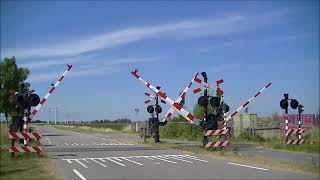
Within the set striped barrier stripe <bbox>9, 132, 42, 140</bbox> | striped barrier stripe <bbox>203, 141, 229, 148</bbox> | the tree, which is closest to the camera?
striped barrier stripe <bbox>9, 132, 42, 140</bbox>

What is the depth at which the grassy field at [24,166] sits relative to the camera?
16078 mm

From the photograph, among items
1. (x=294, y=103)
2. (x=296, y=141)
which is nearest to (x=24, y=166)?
(x=296, y=141)

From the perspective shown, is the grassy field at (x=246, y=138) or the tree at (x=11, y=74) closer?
the grassy field at (x=246, y=138)

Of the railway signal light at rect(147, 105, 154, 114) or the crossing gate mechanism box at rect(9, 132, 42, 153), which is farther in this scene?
the railway signal light at rect(147, 105, 154, 114)

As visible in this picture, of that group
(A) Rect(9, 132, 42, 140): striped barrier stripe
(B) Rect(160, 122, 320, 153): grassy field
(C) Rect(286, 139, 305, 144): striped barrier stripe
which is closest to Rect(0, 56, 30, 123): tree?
(B) Rect(160, 122, 320, 153): grassy field

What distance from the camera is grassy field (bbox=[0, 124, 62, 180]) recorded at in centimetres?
1608

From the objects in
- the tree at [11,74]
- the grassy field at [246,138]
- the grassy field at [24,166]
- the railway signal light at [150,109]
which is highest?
the tree at [11,74]

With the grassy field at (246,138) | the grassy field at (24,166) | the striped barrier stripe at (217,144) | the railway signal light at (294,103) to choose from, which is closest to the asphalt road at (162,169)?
the grassy field at (24,166)

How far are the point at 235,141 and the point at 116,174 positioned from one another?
20.1 meters

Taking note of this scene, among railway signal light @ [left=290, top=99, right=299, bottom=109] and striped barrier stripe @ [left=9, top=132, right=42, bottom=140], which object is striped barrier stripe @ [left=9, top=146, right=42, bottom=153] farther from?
railway signal light @ [left=290, top=99, right=299, bottom=109]

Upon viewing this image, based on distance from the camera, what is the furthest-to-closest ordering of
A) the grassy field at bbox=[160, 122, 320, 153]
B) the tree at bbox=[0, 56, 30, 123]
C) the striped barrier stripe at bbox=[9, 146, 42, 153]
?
1. the tree at bbox=[0, 56, 30, 123]
2. the grassy field at bbox=[160, 122, 320, 153]
3. the striped barrier stripe at bbox=[9, 146, 42, 153]

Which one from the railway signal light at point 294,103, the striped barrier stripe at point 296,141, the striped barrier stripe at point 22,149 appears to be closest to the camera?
the striped barrier stripe at point 22,149

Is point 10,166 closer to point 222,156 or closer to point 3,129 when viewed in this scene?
point 3,129

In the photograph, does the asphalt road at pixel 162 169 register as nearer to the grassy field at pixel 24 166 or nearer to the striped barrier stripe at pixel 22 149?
the grassy field at pixel 24 166
